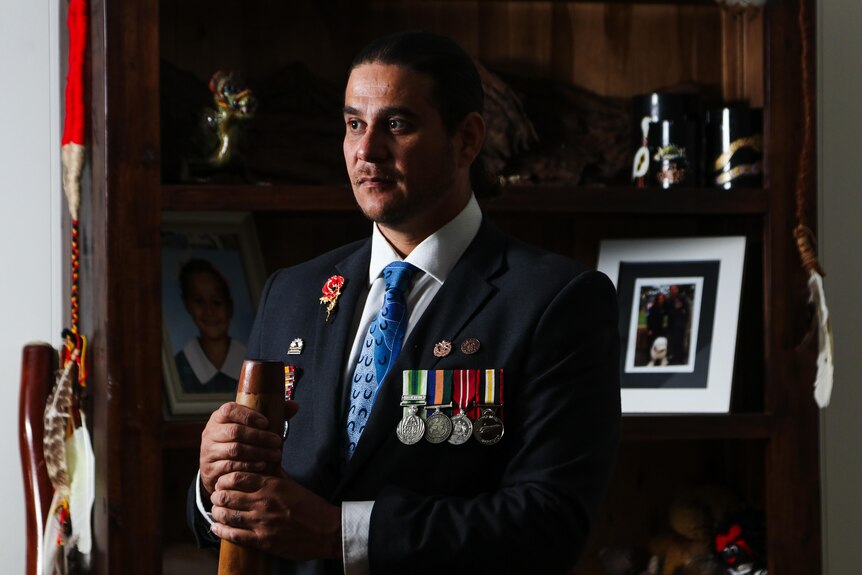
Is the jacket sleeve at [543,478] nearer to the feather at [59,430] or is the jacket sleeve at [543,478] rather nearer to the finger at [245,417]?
the finger at [245,417]

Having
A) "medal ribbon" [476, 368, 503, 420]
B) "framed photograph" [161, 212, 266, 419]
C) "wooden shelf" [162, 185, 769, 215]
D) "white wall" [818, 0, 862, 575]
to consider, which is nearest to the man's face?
"medal ribbon" [476, 368, 503, 420]

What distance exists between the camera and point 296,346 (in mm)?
1456

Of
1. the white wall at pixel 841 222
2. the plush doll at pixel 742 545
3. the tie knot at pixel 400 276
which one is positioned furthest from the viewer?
the white wall at pixel 841 222

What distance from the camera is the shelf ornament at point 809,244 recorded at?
78.3 inches

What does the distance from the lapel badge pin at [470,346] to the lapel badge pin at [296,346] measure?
0.75 ft

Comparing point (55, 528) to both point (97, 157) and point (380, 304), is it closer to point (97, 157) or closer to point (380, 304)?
point (97, 157)

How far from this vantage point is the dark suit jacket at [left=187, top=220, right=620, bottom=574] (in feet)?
4.04

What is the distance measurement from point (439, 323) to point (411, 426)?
0.43 ft

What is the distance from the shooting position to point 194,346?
6.71 feet

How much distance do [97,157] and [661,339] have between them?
1067 mm

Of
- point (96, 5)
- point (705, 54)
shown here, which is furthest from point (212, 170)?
point (705, 54)

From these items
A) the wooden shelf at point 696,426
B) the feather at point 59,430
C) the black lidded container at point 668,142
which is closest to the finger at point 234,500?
the feather at point 59,430

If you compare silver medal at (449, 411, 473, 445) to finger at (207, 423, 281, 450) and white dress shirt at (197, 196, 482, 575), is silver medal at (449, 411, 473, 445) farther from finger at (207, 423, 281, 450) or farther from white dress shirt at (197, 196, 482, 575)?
finger at (207, 423, 281, 450)

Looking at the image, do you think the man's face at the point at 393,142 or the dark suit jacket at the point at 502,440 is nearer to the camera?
the dark suit jacket at the point at 502,440
